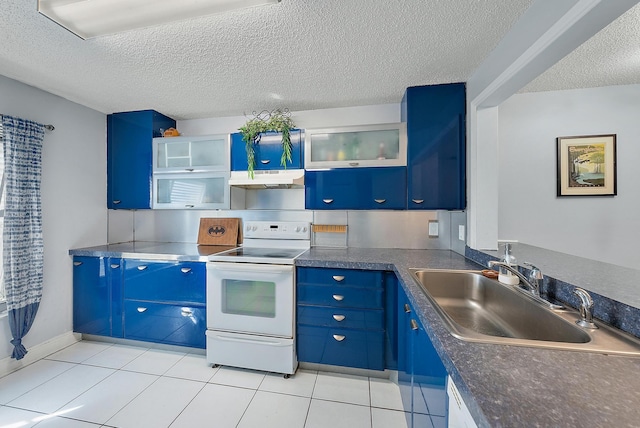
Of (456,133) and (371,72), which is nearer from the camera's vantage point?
(371,72)

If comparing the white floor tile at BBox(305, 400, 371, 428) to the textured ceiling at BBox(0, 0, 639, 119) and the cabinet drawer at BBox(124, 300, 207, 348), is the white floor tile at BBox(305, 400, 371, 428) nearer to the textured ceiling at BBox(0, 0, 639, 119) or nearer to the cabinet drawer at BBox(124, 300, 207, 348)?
the cabinet drawer at BBox(124, 300, 207, 348)

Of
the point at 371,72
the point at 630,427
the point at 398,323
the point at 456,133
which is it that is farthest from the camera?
the point at 456,133

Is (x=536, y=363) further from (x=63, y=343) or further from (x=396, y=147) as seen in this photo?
(x=63, y=343)

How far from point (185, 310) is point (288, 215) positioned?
1.20 metres

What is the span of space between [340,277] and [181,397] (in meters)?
1.32

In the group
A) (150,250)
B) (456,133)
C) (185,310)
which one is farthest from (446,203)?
(150,250)

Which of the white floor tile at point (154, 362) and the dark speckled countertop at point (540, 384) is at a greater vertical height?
the dark speckled countertop at point (540, 384)

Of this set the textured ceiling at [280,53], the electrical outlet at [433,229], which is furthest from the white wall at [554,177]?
the electrical outlet at [433,229]

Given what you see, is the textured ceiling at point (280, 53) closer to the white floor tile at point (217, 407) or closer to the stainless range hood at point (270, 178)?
the stainless range hood at point (270, 178)

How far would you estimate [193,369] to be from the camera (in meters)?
1.96

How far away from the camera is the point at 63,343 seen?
223cm

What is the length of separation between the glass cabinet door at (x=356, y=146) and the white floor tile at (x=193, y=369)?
5.96 feet

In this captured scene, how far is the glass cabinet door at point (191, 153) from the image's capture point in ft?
7.73

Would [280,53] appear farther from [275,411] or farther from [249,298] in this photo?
[275,411]
